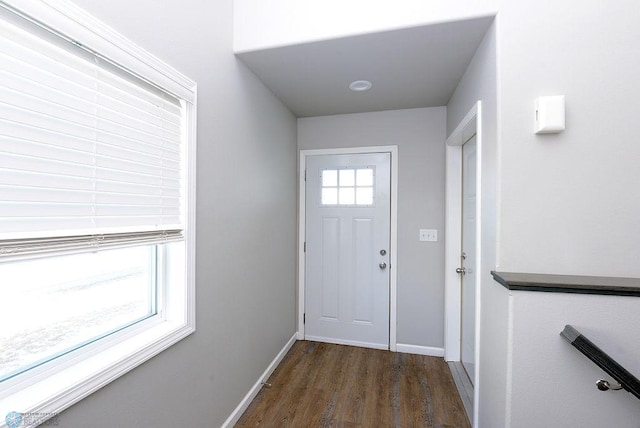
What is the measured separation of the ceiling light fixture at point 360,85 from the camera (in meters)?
2.27

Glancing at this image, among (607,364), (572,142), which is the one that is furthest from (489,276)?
(572,142)

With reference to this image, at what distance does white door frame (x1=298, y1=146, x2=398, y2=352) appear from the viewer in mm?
2877

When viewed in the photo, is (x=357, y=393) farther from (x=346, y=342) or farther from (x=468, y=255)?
(x=468, y=255)

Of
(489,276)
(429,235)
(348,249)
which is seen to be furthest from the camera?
(348,249)

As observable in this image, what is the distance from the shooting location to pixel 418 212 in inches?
111

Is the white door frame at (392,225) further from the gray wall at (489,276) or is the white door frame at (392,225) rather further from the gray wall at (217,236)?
the gray wall at (489,276)

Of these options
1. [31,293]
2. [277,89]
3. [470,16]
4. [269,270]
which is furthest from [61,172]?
[470,16]

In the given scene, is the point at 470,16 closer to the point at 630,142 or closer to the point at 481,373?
the point at 630,142

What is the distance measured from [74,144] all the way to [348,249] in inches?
95.7

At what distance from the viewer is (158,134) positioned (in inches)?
51.0

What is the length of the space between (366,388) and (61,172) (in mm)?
2393

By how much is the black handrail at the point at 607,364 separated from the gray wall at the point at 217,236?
1780 millimetres

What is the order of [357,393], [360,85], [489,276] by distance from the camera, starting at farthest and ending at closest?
[360,85]
[357,393]
[489,276]

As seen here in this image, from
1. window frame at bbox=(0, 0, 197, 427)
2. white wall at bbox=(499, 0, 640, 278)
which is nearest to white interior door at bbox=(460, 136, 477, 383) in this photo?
white wall at bbox=(499, 0, 640, 278)
